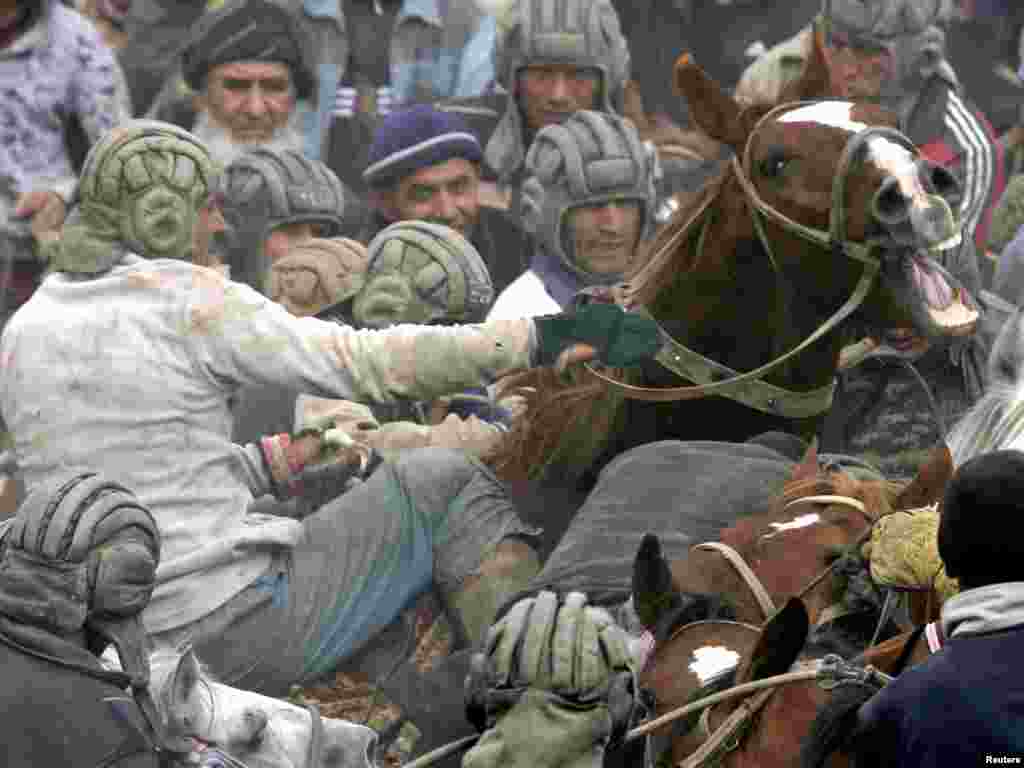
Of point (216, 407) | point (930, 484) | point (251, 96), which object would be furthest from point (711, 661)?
point (251, 96)

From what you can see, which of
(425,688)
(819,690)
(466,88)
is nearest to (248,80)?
(466,88)

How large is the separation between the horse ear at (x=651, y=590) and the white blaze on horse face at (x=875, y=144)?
4.83 ft

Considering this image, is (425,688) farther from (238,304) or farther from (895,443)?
(895,443)

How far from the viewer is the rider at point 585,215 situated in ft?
42.7

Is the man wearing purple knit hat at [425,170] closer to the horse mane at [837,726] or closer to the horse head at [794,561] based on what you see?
the horse head at [794,561]

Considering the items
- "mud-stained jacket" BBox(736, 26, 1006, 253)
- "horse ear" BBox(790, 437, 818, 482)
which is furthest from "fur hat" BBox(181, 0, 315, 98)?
"horse ear" BBox(790, 437, 818, 482)

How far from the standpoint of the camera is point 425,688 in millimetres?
8961

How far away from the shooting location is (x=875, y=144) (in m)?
8.91

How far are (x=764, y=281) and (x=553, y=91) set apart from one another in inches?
252

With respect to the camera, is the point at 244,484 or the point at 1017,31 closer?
the point at 244,484

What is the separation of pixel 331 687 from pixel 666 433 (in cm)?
105

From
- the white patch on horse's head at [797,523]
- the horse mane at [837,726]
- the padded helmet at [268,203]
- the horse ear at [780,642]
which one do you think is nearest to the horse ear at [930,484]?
the white patch on horse's head at [797,523]

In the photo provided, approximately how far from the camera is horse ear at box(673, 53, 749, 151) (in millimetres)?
9086

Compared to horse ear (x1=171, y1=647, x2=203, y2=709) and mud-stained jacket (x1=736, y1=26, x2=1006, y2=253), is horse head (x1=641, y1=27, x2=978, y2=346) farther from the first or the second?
mud-stained jacket (x1=736, y1=26, x2=1006, y2=253)
